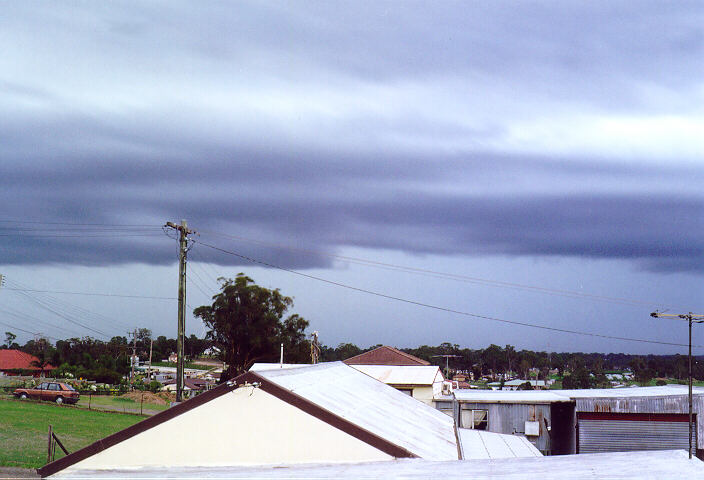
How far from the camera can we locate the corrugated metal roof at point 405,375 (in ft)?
141

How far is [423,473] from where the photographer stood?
1111 centimetres

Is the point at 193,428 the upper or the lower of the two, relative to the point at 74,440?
upper

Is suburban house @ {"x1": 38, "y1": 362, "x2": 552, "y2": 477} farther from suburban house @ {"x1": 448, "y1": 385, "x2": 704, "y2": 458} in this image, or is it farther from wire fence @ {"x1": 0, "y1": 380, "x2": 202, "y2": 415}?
wire fence @ {"x1": 0, "y1": 380, "x2": 202, "y2": 415}

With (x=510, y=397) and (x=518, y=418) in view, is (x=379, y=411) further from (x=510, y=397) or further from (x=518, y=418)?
(x=510, y=397)

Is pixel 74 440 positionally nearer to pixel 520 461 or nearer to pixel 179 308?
pixel 179 308

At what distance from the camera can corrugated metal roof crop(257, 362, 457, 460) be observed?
1453 cm

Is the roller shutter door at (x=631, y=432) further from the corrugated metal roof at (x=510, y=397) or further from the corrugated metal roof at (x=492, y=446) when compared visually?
the corrugated metal roof at (x=492, y=446)

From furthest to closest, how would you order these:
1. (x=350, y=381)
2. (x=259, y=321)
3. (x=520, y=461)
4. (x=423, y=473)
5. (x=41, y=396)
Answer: (x=259, y=321)
(x=41, y=396)
(x=350, y=381)
(x=520, y=461)
(x=423, y=473)

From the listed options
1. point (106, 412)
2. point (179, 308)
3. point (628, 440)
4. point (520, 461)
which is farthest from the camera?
point (106, 412)

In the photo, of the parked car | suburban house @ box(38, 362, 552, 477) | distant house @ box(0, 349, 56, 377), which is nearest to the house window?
suburban house @ box(38, 362, 552, 477)

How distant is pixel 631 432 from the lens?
32.5 meters

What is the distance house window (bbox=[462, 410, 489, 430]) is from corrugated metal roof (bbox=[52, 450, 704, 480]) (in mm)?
23950

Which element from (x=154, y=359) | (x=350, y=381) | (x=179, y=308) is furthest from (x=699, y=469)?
(x=154, y=359)

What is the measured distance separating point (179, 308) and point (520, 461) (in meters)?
19.5
